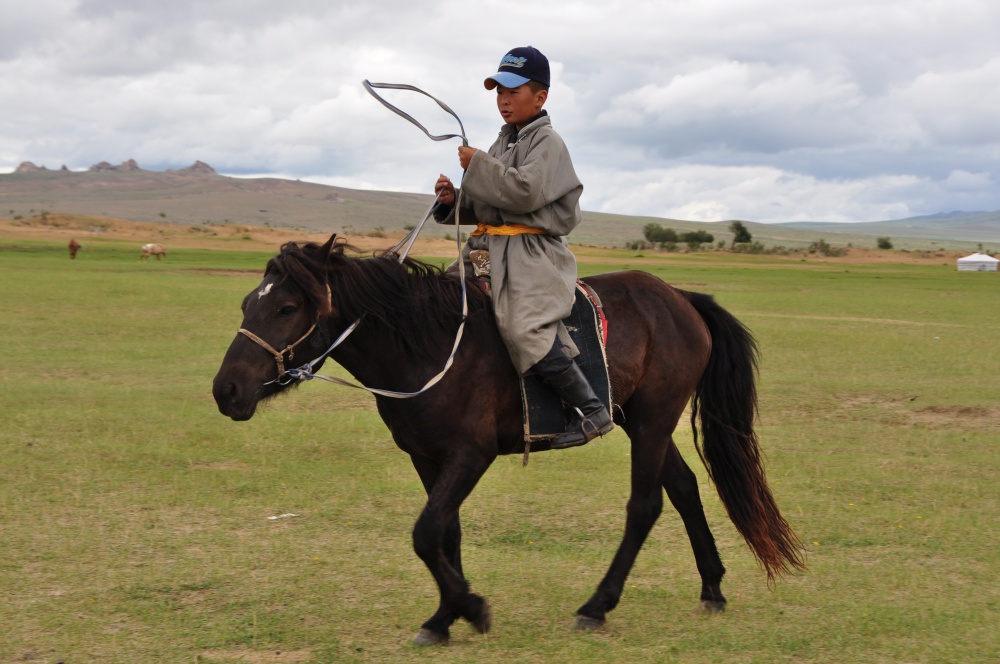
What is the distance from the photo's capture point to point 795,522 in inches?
289

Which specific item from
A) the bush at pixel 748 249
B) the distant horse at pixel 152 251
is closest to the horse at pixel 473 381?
the distant horse at pixel 152 251

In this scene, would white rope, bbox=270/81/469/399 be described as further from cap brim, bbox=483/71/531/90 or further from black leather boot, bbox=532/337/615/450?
black leather boot, bbox=532/337/615/450

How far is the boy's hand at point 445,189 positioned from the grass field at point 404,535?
7.21 feet

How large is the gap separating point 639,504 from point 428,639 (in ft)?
4.54

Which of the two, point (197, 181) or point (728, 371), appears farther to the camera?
point (197, 181)

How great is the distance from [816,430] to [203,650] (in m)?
7.91

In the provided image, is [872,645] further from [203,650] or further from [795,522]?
[203,650]

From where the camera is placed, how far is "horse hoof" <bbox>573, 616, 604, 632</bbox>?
5.20 meters

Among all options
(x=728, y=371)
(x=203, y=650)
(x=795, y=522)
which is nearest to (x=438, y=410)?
(x=203, y=650)

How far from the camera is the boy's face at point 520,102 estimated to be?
5.19 meters

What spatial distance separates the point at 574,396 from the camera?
5.12 meters

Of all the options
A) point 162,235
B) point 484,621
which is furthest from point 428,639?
point 162,235

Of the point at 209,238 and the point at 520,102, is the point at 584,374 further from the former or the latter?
Answer: the point at 209,238

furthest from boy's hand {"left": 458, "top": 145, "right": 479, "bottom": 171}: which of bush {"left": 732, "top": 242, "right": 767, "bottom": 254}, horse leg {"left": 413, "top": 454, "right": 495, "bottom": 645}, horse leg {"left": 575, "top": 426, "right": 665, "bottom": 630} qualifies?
bush {"left": 732, "top": 242, "right": 767, "bottom": 254}
